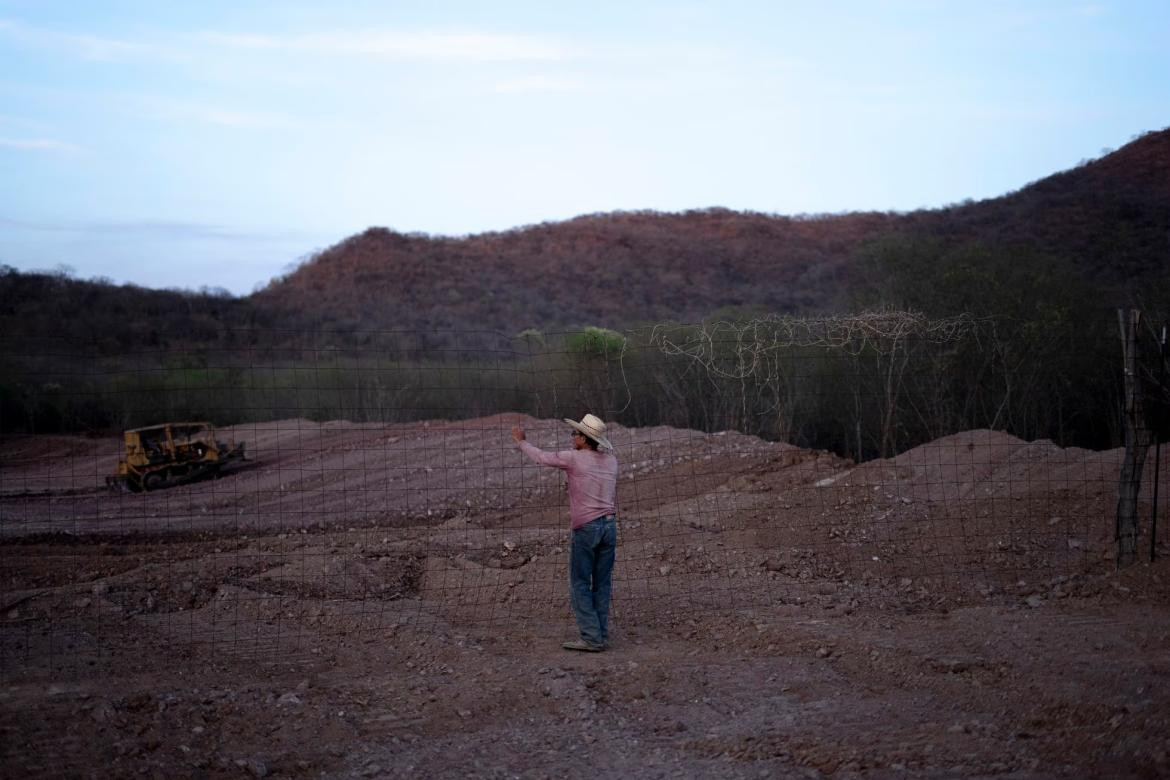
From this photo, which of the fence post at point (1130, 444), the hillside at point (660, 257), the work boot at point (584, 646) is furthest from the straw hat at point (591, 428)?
the hillside at point (660, 257)

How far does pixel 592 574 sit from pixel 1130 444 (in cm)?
498

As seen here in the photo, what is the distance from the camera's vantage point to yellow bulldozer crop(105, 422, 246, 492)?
20.2 meters

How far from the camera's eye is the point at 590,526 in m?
7.29

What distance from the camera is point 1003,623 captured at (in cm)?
778

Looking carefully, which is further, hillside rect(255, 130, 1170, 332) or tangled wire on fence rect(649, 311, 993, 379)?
hillside rect(255, 130, 1170, 332)

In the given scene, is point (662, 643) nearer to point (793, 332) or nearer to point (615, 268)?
point (793, 332)

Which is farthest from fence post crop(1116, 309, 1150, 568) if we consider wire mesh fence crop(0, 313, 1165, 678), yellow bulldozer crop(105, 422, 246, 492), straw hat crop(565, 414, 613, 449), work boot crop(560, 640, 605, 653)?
yellow bulldozer crop(105, 422, 246, 492)

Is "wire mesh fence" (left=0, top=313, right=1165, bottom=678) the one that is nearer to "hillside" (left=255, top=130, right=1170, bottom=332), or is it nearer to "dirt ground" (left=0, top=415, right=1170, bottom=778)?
"dirt ground" (left=0, top=415, right=1170, bottom=778)

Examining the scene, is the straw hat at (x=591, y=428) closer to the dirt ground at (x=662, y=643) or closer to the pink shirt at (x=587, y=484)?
the pink shirt at (x=587, y=484)

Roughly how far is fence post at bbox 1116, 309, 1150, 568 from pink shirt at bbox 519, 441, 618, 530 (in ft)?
15.6

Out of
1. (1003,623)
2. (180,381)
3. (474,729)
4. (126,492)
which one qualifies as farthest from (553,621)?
(180,381)

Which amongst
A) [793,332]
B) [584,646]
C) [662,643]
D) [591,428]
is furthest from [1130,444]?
[584,646]

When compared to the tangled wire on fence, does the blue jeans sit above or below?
below

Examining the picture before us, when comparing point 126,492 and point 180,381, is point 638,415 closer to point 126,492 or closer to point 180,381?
point 126,492
